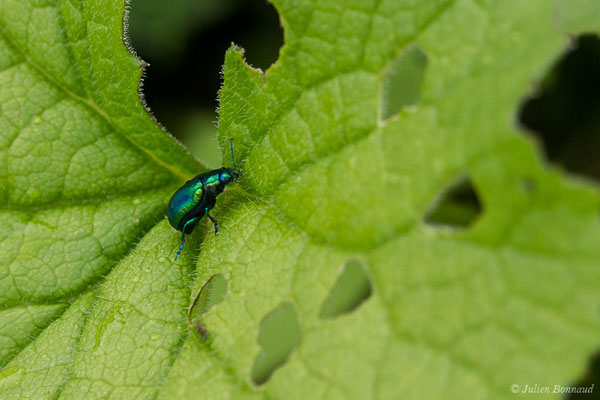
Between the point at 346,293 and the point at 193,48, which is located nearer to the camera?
the point at 346,293

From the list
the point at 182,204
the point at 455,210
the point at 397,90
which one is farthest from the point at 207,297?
the point at 397,90

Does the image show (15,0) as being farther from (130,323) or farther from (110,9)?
(130,323)

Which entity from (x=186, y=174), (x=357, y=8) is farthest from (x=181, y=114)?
(x=357, y=8)

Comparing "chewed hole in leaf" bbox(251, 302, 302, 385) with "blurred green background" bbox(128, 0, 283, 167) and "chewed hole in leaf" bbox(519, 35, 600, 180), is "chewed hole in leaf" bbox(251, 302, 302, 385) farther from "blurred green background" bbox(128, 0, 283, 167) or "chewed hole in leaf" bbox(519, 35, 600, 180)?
"blurred green background" bbox(128, 0, 283, 167)

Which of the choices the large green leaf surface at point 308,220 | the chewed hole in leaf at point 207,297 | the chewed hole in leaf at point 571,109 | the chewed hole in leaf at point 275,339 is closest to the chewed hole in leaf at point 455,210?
the large green leaf surface at point 308,220

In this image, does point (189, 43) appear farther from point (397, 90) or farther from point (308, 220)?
point (308, 220)

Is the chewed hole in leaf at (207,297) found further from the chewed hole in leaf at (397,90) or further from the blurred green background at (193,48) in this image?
the blurred green background at (193,48)
